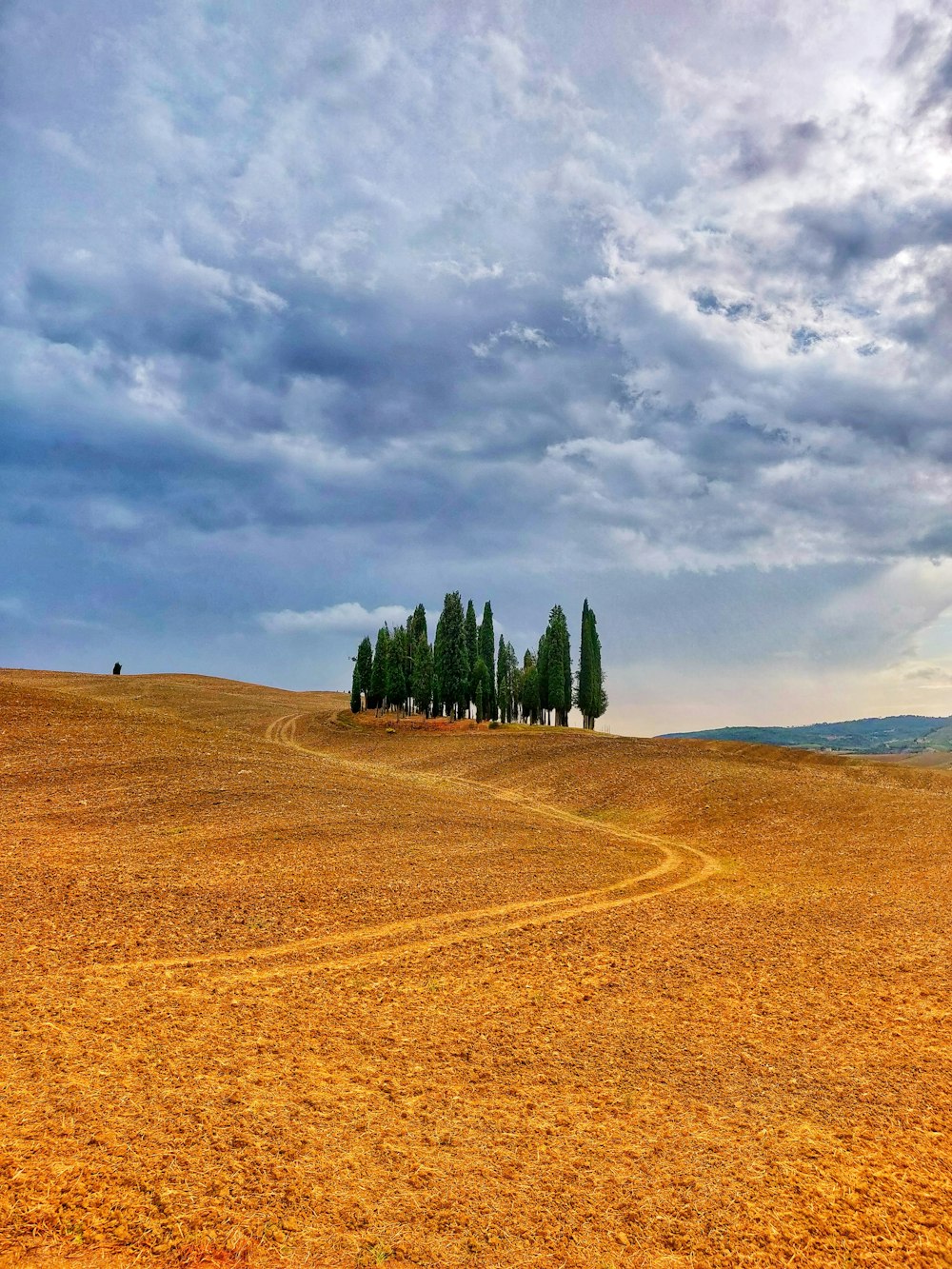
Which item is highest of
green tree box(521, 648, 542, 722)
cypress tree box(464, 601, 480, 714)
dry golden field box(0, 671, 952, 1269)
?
cypress tree box(464, 601, 480, 714)

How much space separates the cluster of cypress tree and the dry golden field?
51414 mm

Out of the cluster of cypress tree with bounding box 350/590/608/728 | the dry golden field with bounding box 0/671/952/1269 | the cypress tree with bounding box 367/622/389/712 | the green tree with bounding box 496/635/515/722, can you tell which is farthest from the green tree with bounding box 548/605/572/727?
the dry golden field with bounding box 0/671/952/1269

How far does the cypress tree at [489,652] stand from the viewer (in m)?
81.1

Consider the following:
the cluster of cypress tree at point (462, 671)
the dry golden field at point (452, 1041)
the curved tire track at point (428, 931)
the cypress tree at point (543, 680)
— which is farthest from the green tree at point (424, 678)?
the curved tire track at point (428, 931)

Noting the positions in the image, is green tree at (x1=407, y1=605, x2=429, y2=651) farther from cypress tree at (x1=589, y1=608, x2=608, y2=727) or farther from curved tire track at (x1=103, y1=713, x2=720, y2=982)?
curved tire track at (x1=103, y1=713, x2=720, y2=982)

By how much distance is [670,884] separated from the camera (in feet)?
61.7

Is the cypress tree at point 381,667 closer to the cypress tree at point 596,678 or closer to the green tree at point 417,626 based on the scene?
the green tree at point 417,626

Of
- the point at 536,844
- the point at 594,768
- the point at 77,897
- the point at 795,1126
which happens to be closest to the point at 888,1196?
the point at 795,1126

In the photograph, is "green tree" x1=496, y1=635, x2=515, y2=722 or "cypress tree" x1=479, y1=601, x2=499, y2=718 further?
"green tree" x1=496, y1=635, x2=515, y2=722

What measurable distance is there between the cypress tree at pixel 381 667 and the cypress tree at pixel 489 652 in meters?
11.3

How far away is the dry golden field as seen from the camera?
6.09 meters

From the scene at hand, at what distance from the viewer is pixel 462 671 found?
74000 mm

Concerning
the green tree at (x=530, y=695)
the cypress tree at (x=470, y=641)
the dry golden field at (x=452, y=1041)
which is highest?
the cypress tree at (x=470, y=641)

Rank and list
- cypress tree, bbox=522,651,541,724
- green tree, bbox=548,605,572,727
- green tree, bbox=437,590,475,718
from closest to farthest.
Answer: green tree, bbox=437,590,475,718
green tree, bbox=548,605,572,727
cypress tree, bbox=522,651,541,724
